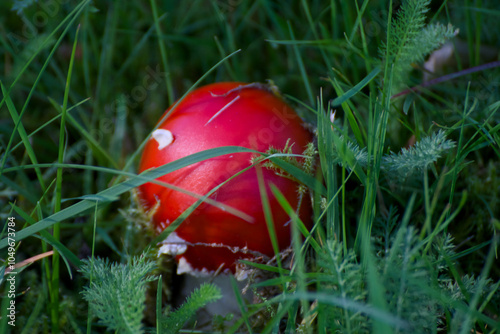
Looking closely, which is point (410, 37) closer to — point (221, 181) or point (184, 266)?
point (221, 181)

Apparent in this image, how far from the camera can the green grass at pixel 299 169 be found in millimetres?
→ 1033

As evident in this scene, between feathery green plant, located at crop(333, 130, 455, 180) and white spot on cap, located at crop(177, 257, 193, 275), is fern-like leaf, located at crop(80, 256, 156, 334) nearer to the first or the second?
white spot on cap, located at crop(177, 257, 193, 275)

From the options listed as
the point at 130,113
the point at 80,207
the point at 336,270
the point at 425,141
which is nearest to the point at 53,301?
the point at 80,207

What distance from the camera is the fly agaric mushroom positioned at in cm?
128

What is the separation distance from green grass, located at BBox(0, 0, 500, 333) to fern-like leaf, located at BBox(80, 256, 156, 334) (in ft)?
0.05

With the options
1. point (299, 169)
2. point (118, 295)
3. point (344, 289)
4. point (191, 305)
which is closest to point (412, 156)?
point (299, 169)

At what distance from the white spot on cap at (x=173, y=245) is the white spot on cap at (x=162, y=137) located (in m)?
0.30

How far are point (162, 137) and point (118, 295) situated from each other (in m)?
0.59

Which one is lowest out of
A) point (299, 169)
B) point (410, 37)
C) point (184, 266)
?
point (184, 266)

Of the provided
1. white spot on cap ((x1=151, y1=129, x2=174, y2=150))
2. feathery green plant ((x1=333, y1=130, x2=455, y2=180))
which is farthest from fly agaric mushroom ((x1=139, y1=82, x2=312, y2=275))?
feathery green plant ((x1=333, y1=130, x2=455, y2=180))

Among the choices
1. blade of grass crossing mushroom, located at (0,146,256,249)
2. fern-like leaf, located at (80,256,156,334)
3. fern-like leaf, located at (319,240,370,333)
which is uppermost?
blade of grass crossing mushroom, located at (0,146,256,249)

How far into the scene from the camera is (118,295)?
0.98 m

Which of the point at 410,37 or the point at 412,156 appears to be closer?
the point at 412,156

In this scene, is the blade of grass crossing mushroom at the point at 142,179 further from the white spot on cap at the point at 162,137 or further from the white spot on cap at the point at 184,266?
the white spot on cap at the point at 184,266
